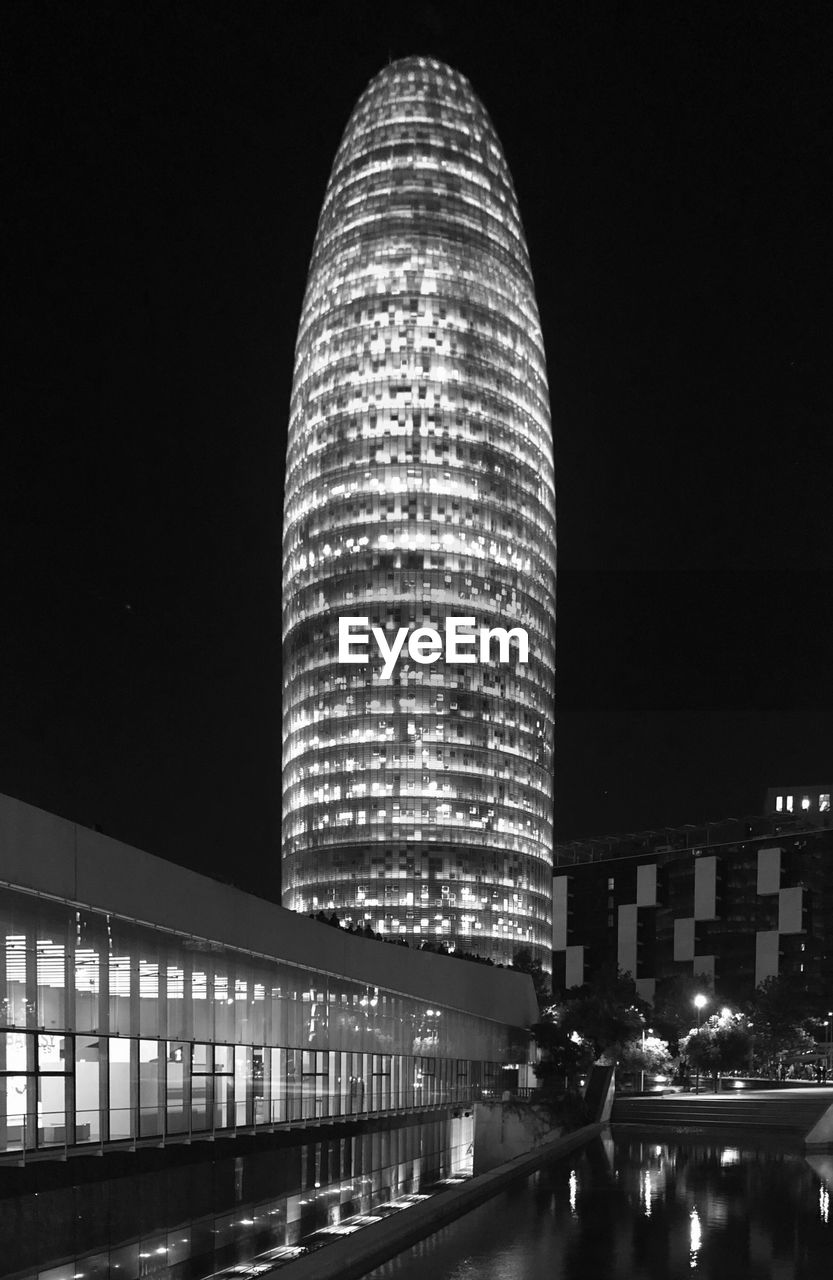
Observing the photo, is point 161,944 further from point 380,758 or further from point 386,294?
point 386,294

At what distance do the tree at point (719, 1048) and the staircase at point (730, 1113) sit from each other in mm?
29484

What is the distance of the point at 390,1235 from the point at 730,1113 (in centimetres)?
3300

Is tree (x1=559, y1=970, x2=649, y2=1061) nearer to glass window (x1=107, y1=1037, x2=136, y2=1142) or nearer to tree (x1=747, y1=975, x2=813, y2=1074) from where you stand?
tree (x1=747, y1=975, x2=813, y2=1074)

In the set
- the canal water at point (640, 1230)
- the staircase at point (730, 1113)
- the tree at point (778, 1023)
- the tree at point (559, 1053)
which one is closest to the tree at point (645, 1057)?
the tree at point (559, 1053)

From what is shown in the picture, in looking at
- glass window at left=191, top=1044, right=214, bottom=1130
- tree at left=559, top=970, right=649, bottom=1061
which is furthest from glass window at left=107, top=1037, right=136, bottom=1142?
tree at left=559, top=970, right=649, bottom=1061

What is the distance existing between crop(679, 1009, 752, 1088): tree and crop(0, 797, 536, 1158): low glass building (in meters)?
47.2

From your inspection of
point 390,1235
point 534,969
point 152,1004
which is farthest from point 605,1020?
point 390,1235

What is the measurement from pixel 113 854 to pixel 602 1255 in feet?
29.6

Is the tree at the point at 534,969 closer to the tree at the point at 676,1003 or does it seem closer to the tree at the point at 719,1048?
the tree at the point at 676,1003

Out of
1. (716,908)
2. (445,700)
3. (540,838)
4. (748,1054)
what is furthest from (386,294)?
(748,1054)

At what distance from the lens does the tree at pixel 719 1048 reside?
87.7 meters

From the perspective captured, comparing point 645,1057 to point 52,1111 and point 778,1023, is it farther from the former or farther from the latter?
point 52,1111

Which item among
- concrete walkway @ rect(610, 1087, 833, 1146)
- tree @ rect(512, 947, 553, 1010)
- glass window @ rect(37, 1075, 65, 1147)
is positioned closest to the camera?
glass window @ rect(37, 1075, 65, 1147)

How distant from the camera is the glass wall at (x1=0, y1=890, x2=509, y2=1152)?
67.5ft
